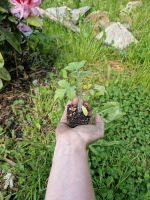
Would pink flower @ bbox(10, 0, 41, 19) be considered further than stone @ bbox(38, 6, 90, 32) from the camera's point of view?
No

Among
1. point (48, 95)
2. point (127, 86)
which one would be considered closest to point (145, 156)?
point (127, 86)

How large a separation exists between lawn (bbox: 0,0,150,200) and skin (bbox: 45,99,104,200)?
190mm

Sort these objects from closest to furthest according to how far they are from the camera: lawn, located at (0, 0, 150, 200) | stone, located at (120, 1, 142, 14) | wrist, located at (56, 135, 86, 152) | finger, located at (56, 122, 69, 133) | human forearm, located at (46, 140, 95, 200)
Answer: human forearm, located at (46, 140, 95, 200) < wrist, located at (56, 135, 86, 152) < finger, located at (56, 122, 69, 133) < lawn, located at (0, 0, 150, 200) < stone, located at (120, 1, 142, 14)

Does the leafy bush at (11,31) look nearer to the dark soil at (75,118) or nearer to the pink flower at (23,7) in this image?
the pink flower at (23,7)

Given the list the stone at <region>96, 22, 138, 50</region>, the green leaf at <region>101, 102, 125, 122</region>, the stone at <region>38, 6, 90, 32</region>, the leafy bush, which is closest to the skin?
the green leaf at <region>101, 102, 125, 122</region>

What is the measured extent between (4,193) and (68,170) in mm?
950

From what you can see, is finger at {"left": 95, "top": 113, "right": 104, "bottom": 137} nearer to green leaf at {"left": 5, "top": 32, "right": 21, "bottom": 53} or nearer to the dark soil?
the dark soil

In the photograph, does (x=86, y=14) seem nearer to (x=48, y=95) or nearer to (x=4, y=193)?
(x=48, y=95)

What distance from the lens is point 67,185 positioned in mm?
1564

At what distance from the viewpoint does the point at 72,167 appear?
162 cm

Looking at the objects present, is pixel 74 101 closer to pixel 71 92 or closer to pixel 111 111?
pixel 71 92

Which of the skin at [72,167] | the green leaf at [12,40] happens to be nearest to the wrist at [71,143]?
the skin at [72,167]

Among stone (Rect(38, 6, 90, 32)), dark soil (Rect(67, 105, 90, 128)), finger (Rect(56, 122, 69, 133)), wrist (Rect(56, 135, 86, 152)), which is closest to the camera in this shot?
wrist (Rect(56, 135, 86, 152))

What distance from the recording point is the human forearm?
1546 mm
